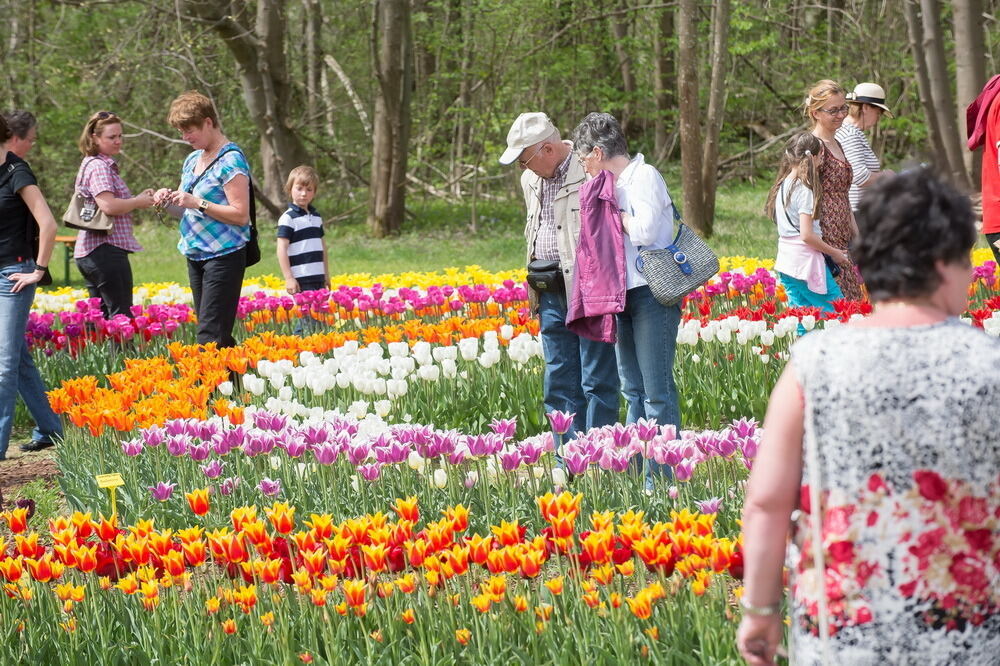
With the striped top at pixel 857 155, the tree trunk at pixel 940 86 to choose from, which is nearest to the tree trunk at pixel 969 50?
the tree trunk at pixel 940 86

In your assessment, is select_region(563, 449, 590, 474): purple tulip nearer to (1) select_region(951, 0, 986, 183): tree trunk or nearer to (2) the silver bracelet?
(2) the silver bracelet

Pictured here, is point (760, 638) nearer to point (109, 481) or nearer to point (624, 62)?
point (109, 481)

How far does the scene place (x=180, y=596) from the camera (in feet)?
10.7

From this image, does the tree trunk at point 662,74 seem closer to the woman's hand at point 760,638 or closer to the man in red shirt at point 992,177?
the man in red shirt at point 992,177

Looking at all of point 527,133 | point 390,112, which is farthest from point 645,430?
point 390,112

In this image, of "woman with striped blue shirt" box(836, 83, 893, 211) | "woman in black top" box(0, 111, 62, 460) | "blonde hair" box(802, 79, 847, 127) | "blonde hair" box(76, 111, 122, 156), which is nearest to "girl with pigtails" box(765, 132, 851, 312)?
"blonde hair" box(802, 79, 847, 127)

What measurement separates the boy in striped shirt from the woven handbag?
380 centimetres

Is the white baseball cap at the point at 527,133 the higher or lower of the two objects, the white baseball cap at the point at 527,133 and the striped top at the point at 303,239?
the higher

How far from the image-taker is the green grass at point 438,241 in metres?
15.5

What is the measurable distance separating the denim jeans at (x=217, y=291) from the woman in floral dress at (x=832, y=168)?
3.07m

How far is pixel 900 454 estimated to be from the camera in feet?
5.88

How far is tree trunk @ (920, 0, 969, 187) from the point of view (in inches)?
515

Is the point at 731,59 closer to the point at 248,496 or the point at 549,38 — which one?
the point at 549,38

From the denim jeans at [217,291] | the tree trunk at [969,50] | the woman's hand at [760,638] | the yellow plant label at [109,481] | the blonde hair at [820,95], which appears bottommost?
the yellow plant label at [109,481]
